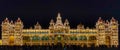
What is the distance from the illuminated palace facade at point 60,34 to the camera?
1093 inches

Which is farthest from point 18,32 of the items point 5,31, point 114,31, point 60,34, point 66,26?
point 114,31

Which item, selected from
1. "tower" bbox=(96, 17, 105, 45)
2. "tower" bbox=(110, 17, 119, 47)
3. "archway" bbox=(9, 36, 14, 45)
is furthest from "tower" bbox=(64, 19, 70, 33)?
"archway" bbox=(9, 36, 14, 45)

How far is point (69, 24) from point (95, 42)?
8.58 feet

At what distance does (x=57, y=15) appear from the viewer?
1100 inches

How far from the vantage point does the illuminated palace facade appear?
27766 mm

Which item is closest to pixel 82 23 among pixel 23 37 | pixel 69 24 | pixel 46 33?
pixel 69 24

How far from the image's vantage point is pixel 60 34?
2827cm

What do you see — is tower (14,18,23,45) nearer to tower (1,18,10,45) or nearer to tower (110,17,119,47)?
tower (1,18,10,45)

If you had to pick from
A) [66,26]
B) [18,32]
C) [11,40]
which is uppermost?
[66,26]

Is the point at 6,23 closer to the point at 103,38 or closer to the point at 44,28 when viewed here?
the point at 44,28

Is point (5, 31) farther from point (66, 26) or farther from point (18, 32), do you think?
point (66, 26)

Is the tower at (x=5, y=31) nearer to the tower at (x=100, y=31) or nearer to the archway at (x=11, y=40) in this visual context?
the archway at (x=11, y=40)

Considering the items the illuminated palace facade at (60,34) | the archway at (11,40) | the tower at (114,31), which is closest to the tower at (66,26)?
the illuminated palace facade at (60,34)

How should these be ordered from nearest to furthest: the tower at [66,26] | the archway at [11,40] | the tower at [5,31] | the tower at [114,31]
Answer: the tower at [5,31]
the archway at [11,40]
the tower at [114,31]
the tower at [66,26]
